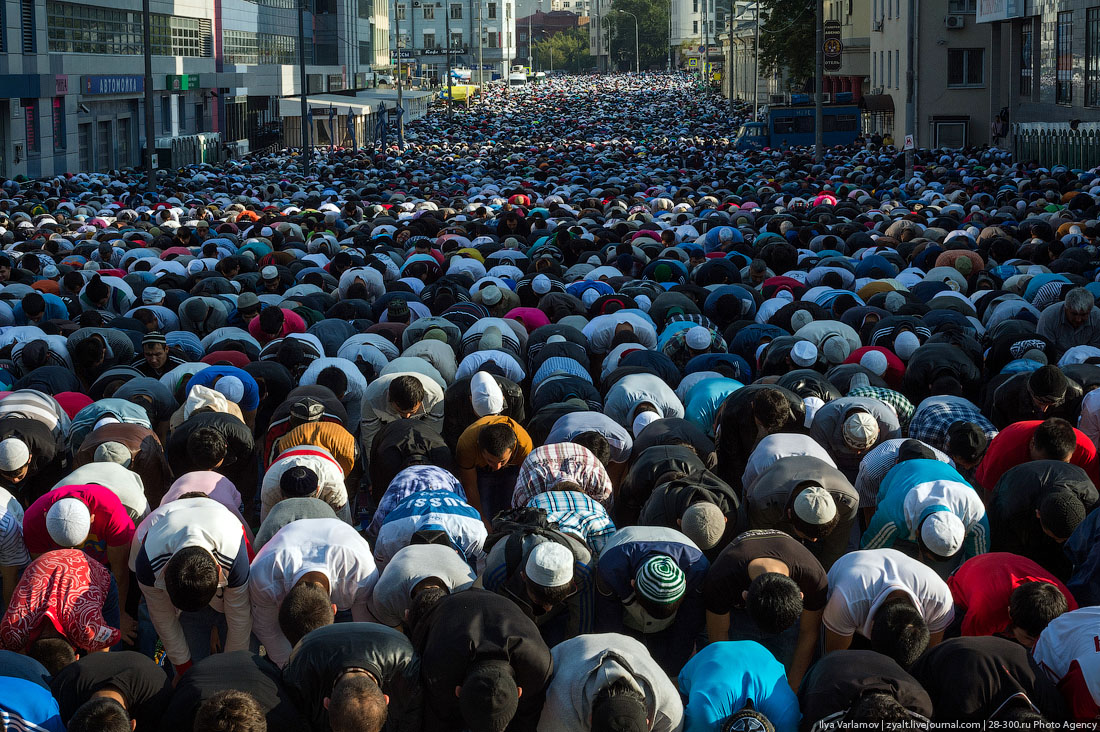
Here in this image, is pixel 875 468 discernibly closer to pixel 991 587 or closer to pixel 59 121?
pixel 991 587

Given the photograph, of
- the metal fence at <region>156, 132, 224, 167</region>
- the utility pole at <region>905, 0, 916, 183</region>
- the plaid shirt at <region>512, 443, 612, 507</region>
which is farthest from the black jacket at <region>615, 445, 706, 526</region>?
the metal fence at <region>156, 132, 224, 167</region>

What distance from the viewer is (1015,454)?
782cm

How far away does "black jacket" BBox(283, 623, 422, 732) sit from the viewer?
5.38m

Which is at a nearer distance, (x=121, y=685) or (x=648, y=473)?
(x=121, y=685)

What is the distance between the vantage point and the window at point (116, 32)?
44969mm

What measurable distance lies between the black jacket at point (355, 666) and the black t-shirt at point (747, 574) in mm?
1544

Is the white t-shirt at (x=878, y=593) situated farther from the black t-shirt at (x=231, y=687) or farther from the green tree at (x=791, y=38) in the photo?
the green tree at (x=791, y=38)

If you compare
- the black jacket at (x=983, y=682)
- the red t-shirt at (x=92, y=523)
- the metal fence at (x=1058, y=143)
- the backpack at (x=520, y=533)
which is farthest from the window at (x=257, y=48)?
the black jacket at (x=983, y=682)

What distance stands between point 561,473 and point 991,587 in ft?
8.23

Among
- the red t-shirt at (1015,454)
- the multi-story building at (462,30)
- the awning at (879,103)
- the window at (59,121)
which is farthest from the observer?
the multi-story building at (462,30)

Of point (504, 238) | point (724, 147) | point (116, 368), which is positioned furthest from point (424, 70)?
point (116, 368)

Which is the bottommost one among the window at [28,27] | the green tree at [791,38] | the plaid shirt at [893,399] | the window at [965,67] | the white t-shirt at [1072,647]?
the white t-shirt at [1072,647]

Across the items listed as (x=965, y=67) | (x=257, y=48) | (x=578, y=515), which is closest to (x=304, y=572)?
(x=578, y=515)

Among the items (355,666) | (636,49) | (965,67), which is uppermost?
(636,49)
